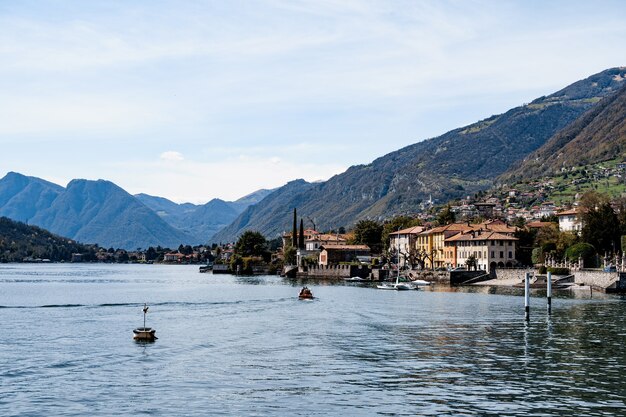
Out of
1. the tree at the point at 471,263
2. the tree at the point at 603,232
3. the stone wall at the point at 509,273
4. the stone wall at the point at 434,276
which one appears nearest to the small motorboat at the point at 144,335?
the stone wall at the point at 509,273

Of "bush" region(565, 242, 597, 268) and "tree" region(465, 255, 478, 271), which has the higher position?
"bush" region(565, 242, 597, 268)

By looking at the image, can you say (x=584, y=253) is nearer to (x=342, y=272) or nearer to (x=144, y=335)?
(x=342, y=272)

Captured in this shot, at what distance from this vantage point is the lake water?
36781 millimetres

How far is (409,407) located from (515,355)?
17.3 m

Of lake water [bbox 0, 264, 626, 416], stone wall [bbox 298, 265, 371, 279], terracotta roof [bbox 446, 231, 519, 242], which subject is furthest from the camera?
stone wall [bbox 298, 265, 371, 279]

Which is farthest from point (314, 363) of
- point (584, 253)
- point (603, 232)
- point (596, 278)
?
point (603, 232)

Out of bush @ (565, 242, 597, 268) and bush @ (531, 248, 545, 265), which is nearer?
bush @ (565, 242, 597, 268)

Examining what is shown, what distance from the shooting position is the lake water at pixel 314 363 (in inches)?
1448

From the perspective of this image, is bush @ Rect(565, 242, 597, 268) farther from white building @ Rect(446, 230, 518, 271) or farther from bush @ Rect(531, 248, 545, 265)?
white building @ Rect(446, 230, 518, 271)

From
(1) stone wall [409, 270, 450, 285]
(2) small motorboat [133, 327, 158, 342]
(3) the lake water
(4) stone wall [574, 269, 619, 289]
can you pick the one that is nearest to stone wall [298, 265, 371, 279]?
(1) stone wall [409, 270, 450, 285]

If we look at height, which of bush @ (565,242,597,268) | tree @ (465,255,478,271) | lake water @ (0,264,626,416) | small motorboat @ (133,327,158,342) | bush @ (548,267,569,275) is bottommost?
lake water @ (0,264,626,416)

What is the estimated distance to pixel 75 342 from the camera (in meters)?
56.3

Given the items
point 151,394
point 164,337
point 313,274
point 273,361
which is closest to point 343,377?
point 273,361

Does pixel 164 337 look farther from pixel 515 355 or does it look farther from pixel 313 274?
pixel 313 274
